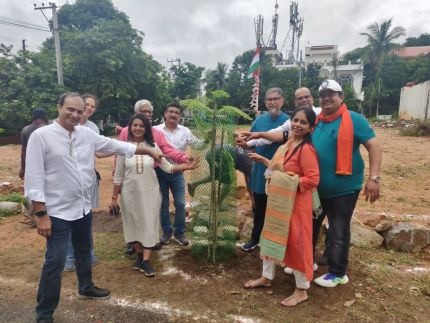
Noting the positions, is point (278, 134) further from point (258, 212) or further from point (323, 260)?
point (323, 260)

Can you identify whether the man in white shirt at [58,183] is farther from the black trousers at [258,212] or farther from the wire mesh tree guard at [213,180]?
the black trousers at [258,212]

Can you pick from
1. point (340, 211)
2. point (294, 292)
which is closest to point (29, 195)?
point (294, 292)

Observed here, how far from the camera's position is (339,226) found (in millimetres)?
2924

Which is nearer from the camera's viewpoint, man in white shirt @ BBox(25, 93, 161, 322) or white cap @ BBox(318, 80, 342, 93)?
man in white shirt @ BBox(25, 93, 161, 322)

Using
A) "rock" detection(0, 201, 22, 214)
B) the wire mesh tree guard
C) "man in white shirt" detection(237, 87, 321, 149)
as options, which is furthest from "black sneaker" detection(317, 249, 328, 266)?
"rock" detection(0, 201, 22, 214)

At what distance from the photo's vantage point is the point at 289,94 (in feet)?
110

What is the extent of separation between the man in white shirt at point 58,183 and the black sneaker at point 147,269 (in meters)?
0.97

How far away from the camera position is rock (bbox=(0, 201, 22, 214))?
5.49 m

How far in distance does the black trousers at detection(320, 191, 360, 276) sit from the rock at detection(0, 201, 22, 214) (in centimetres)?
514

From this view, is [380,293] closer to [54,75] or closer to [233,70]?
[54,75]

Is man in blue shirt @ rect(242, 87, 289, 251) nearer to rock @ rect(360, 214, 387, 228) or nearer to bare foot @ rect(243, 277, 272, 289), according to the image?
bare foot @ rect(243, 277, 272, 289)

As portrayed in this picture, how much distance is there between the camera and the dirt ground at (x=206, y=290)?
8.92 ft

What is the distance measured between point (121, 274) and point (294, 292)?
70.6 inches

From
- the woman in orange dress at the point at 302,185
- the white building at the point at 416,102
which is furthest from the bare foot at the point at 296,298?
the white building at the point at 416,102
